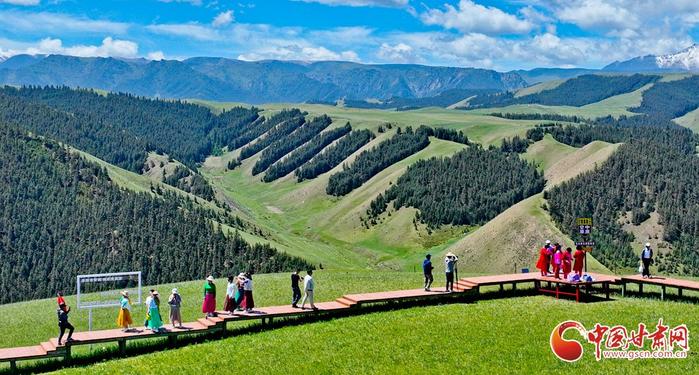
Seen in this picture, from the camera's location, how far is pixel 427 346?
30.8m

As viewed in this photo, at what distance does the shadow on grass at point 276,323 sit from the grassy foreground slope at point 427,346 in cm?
117

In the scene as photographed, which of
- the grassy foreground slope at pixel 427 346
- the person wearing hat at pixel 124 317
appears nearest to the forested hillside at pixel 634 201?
the grassy foreground slope at pixel 427 346

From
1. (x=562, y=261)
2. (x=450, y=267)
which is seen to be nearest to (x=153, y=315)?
(x=450, y=267)

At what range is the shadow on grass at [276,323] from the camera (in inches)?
1288

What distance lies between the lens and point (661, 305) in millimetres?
37125

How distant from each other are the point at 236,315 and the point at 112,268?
166563 mm

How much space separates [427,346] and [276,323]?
1034cm

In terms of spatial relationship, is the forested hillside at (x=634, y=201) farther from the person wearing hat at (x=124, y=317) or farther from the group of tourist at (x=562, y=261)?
the person wearing hat at (x=124, y=317)

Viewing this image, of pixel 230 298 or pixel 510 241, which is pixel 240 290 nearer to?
pixel 230 298

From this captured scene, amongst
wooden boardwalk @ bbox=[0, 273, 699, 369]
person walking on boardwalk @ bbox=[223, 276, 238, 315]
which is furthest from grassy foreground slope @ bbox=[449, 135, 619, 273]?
person walking on boardwalk @ bbox=[223, 276, 238, 315]

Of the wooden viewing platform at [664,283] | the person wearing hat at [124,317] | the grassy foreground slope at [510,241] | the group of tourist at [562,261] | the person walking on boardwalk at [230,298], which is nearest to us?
the person wearing hat at [124,317]

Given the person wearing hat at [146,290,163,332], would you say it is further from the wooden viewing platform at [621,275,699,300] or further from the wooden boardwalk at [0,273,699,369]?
the wooden viewing platform at [621,275,699,300]

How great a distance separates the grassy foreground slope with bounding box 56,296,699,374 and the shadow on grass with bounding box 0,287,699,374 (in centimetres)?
117

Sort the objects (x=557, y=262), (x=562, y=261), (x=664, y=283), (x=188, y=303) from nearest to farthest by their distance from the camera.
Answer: (x=664, y=283) → (x=557, y=262) → (x=562, y=261) → (x=188, y=303)
